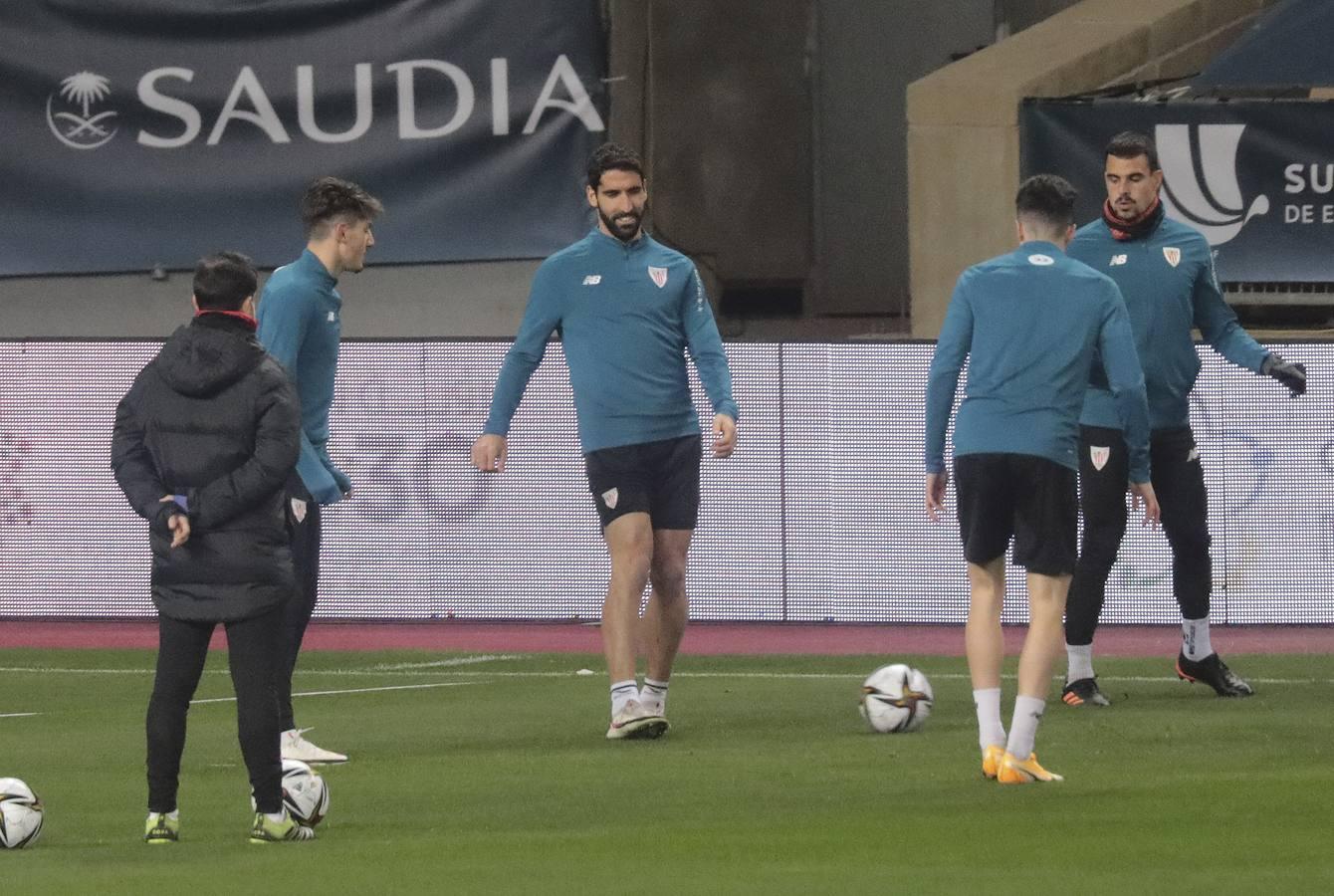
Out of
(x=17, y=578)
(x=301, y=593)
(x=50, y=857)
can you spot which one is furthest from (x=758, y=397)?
(x=50, y=857)

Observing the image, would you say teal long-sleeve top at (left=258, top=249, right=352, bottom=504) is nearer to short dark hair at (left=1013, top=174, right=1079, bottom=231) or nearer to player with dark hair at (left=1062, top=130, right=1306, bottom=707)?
short dark hair at (left=1013, top=174, right=1079, bottom=231)

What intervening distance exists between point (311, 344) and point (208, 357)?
6.52 ft

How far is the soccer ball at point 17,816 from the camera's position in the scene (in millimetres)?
8016

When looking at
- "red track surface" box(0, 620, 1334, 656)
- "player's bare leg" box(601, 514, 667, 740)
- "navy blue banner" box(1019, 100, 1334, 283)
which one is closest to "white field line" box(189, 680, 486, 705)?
"red track surface" box(0, 620, 1334, 656)

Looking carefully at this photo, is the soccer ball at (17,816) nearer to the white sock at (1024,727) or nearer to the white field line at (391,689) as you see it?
the white sock at (1024,727)

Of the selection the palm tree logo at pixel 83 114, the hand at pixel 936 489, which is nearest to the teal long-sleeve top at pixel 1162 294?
the hand at pixel 936 489

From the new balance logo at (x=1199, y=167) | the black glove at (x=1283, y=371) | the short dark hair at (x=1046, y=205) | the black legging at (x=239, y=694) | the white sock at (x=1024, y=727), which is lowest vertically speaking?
the white sock at (x=1024, y=727)

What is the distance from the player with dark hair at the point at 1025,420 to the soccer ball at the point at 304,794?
2.22 m

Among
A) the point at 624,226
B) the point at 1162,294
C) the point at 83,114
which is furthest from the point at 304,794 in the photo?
the point at 83,114

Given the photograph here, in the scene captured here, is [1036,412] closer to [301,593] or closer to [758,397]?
[301,593]

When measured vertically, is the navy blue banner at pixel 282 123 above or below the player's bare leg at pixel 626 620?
above

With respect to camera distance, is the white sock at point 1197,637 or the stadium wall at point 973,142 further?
the stadium wall at point 973,142

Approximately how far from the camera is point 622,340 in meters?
10.8

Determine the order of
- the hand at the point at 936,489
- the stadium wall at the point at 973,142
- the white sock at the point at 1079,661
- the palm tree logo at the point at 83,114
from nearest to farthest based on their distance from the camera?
the hand at the point at 936,489, the white sock at the point at 1079,661, the stadium wall at the point at 973,142, the palm tree logo at the point at 83,114
